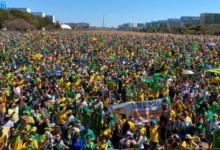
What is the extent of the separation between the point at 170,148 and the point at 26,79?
6.39m

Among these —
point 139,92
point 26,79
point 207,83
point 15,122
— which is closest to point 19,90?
point 26,79

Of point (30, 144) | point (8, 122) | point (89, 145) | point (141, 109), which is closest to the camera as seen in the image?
point (30, 144)

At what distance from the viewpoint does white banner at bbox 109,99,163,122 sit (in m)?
6.04

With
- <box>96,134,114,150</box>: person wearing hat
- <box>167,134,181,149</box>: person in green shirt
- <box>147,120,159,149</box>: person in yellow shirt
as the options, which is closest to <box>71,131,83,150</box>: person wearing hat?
<box>96,134,114,150</box>: person wearing hat

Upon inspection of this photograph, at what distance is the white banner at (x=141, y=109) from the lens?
6.04 meters

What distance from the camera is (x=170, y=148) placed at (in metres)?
4.63

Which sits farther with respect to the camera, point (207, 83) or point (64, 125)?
point (207, 83)

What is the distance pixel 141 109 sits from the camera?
620cm

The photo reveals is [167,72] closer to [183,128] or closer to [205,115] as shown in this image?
[205,115]

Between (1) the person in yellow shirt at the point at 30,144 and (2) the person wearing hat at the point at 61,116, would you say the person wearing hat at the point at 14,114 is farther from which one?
(1) the person in yellow shirt at the point at 30,144

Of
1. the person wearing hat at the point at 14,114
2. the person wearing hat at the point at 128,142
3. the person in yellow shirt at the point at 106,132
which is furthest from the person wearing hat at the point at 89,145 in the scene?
the person wearing hat at the point at 14,114

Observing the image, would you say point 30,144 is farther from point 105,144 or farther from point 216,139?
point 216,139

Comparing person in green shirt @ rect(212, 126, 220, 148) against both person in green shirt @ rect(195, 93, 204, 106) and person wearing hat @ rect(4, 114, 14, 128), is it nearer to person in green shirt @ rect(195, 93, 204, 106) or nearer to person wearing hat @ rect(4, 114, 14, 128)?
person in green shirt @ rect(195, 93, 204, 106)

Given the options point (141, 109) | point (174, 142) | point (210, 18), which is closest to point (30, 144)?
point (174, 142)
